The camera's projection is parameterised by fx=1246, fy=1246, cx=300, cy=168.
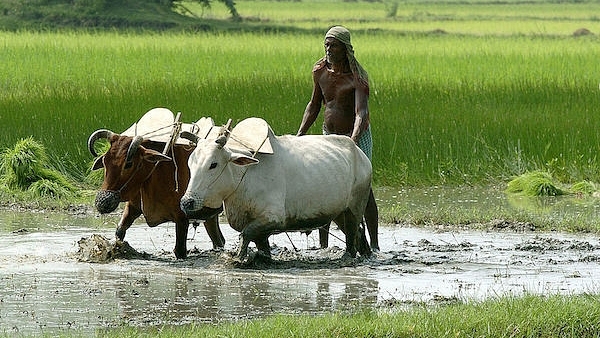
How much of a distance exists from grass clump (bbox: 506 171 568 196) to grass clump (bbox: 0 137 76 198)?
13.7 ft

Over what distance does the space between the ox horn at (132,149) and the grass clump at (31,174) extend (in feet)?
11.3

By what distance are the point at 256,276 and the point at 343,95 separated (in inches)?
62.3

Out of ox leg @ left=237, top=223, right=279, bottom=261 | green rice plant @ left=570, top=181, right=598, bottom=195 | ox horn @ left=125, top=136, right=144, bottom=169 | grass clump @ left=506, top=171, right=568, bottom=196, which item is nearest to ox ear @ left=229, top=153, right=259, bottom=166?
ox leg @ left=237, top=223, right=279, bottom=261

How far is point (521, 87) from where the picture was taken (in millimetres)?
16766

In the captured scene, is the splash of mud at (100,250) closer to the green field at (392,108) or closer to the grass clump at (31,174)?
the green field at (392,108)

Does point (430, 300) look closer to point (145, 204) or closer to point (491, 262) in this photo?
point (491, 262)

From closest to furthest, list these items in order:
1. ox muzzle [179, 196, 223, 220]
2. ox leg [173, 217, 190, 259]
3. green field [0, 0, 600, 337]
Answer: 1. green field [0, 0, 600, 337]
2. ox muzzle [179, 196, 223, 220]
3. ox leg [173, 217, 190, 259]

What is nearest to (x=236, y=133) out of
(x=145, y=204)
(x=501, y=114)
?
(x=145, y=204)

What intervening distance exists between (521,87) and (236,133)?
963 centimetres

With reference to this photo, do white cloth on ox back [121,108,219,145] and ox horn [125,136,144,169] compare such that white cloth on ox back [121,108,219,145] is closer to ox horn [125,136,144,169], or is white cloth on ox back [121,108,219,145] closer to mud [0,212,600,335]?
ox horn [125,136,144,169]

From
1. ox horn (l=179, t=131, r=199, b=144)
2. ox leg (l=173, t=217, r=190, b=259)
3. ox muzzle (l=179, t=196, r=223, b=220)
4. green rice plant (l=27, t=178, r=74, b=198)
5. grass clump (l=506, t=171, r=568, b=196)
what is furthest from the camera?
grass clump (l=506, t=171, r=568, b=196)

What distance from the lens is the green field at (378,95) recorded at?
1262 centimetres

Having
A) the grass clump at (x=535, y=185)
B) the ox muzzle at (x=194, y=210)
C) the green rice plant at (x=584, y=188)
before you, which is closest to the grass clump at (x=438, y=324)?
the ox muzzle at (x=194, y=210)

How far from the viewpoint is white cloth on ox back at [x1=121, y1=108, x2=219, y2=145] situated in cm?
800
